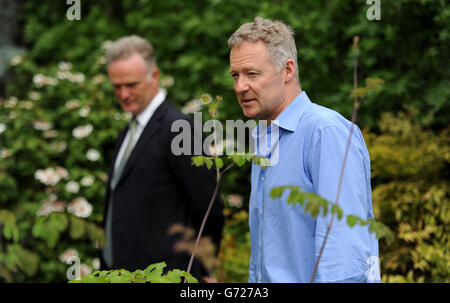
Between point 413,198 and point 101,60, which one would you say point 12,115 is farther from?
point 413,198

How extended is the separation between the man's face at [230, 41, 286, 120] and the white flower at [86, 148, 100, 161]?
3332 millimetres

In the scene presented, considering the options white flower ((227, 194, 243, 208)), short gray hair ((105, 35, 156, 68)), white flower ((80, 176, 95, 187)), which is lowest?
white flower ((227, 194, 243, 208))

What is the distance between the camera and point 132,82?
10.2 feet

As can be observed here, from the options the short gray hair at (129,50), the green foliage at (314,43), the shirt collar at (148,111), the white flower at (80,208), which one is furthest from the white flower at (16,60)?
the shirt collar at (148,111)

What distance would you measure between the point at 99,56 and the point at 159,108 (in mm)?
3250

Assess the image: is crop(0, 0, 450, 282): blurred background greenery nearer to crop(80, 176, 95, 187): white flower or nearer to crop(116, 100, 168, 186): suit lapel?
crop(80, 176, 95, 187): white flower

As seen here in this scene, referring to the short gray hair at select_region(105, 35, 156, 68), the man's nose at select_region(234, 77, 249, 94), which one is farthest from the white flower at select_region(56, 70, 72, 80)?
the man's nose at select_region(234, 77, 249, 94)

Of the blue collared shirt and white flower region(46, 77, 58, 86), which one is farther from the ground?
white flower region(46, 77, 58, 86)

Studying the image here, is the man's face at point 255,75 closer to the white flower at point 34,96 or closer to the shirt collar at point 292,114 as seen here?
the shirt collar at point 292,114

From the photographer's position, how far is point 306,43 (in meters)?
4.69

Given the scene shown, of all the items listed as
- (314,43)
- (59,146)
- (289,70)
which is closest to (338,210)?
(289,70)

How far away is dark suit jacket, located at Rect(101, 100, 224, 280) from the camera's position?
9.15 feet
